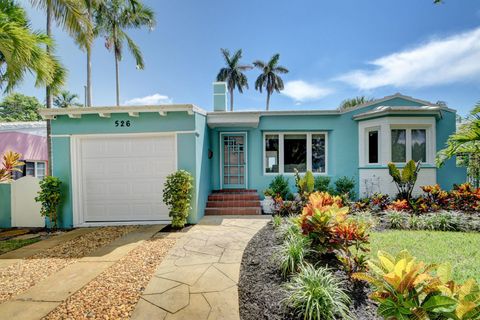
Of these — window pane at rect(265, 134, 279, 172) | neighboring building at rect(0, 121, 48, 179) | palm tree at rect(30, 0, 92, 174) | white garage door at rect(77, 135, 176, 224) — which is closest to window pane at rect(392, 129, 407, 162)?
window pane at rect(265, 134, 279, 172)

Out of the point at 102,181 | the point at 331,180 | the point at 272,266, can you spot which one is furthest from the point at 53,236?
the point at 331,180

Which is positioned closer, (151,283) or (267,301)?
(267,301)

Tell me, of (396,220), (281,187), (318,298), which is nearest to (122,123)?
(281,187)

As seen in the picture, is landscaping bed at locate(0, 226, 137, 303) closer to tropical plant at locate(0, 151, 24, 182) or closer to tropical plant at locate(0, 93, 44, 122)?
tropical plant at locate(0, 151, 24, 182)

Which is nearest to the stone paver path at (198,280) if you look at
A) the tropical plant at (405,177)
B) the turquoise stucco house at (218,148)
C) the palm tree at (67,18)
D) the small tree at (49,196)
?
the turquoise stucco house at (218,148)

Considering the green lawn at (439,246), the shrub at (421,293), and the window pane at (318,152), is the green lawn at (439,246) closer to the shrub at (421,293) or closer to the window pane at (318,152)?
the shrub at (421,293)

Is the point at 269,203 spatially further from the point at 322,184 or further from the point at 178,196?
the point at 178,196

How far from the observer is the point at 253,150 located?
972cm

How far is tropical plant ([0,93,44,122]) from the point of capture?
99.5 ft

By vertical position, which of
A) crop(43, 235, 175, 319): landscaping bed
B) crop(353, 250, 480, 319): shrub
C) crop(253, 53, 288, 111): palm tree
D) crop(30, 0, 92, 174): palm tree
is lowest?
crop(43, 235, 175, 319): landscaping bed

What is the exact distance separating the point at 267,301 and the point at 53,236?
6.56 m

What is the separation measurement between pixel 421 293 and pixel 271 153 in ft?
26.7

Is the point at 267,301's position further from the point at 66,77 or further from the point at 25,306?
the point at 66,77

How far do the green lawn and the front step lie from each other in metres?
4.03
